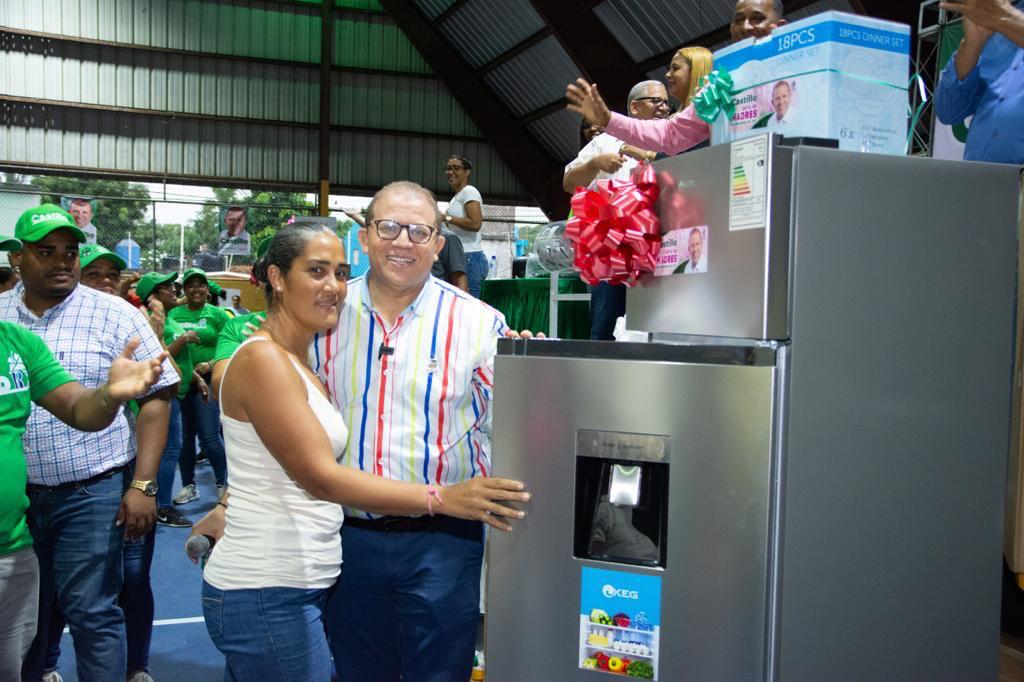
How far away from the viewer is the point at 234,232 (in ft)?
43.3

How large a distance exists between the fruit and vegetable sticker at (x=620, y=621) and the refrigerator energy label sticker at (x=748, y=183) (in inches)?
19.0

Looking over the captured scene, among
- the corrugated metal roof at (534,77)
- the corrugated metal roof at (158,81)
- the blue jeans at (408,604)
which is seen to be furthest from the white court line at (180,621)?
the corrugated metal roof at (158,81)

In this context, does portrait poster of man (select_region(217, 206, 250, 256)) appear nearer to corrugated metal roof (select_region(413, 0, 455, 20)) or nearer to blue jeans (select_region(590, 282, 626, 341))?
corrugated metal roof (select_region(413, 0, 455, 20))

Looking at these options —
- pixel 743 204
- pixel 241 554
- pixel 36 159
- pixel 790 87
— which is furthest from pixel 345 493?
pixel 36 159

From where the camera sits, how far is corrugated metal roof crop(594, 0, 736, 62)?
981 centimetres

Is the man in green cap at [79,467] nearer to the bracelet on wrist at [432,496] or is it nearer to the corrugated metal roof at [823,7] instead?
the bracelet on wrist at [432,496]

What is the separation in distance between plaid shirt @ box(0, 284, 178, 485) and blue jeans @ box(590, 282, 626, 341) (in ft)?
5.30

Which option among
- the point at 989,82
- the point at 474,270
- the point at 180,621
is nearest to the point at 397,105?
the point at 474,270

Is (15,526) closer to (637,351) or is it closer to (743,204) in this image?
(637,351)

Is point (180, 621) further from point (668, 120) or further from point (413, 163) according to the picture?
point (413, 163)

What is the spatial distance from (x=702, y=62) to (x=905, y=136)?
2.98 feet

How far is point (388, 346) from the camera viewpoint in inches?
69.0

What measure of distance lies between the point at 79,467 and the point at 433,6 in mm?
13278

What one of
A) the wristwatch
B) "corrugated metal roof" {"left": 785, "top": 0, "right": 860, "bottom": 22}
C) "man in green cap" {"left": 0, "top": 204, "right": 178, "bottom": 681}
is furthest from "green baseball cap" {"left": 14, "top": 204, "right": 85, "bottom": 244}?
"corrugated metal roof" {"left": 785, "top": 0, "right": 860, "bottom": 22}
